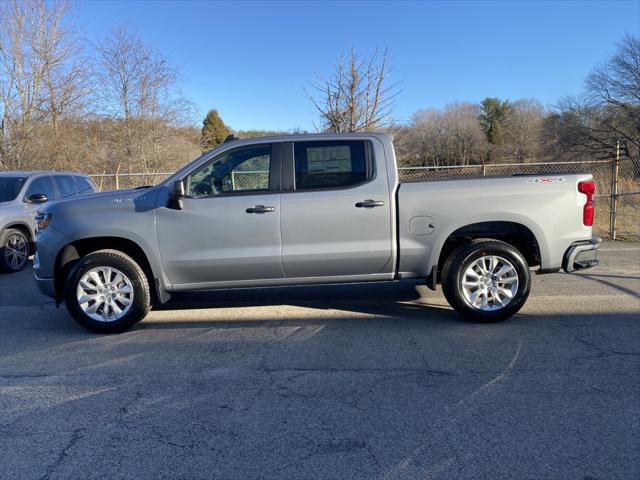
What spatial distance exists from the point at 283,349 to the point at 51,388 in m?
1.94

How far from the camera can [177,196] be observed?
4715 millimetres

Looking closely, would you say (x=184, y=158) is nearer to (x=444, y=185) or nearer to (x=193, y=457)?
(x=444, y=185)

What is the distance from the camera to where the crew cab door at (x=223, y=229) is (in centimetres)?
478

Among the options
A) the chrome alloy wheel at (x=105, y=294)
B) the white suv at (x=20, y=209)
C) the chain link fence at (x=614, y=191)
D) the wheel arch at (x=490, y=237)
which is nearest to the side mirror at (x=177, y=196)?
the chrome alloy wheel at (x=105, y=294)

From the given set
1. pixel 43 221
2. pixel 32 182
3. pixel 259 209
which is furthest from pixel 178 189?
pixel 32 182

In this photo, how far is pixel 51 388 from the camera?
3.59 metres

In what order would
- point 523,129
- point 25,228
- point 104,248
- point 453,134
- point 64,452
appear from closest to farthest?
point 64,452 → point 104,248 → point 25,228 → point 453,134 → point 523,129

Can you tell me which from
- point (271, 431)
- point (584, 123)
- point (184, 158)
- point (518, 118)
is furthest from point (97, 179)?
point (518, 118)

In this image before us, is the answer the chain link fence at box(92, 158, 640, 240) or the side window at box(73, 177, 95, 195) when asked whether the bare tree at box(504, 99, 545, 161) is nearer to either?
the chain link fence at box(92, 158, 640, 240)

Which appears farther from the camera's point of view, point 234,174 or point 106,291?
point 234,174

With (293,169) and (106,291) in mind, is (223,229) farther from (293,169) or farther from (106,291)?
(106,291)

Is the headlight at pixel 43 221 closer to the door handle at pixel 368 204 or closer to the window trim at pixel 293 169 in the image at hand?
the window trim at pixel 293 169

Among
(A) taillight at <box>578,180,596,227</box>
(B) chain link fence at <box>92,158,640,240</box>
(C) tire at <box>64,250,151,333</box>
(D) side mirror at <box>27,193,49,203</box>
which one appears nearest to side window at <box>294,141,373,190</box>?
(C) tire at <box>64,250,151,333</box>

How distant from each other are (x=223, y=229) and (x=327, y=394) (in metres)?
2.18
